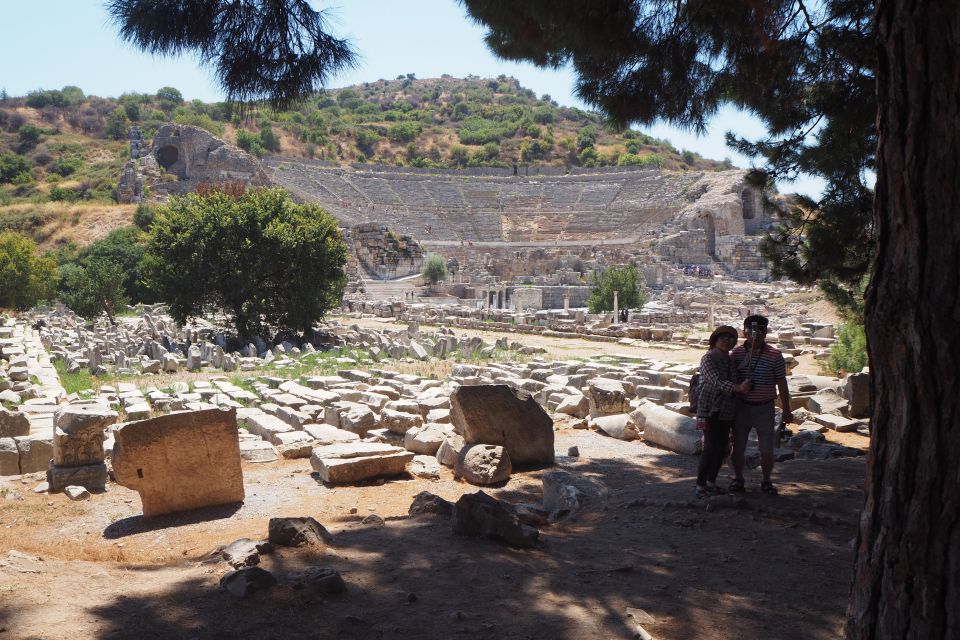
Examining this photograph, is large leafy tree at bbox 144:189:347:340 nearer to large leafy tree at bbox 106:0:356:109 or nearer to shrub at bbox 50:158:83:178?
large leafy tree at bbox 106:0:356:109

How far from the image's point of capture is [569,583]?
148 inches

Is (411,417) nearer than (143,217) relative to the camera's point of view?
Yes

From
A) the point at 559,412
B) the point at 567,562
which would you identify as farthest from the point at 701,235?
the point at 567,562

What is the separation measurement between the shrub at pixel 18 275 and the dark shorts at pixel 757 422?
3175 centimetres

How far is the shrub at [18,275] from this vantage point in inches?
1156

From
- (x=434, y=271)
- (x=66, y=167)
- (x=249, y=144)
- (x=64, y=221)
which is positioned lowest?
(x=434, y=271)

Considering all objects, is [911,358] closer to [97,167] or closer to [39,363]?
[39,363]

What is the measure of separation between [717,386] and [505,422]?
2.51m

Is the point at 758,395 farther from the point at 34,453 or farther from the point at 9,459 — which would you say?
the point at 9,459

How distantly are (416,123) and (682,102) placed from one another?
84155mm

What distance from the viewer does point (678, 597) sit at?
363cm

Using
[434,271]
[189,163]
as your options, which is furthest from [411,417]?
[189,163]

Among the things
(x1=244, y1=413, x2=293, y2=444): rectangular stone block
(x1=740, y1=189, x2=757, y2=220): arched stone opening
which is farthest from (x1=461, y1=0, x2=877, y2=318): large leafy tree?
(x1=740, y1=189, x2=757, y2=220): arched stone opening

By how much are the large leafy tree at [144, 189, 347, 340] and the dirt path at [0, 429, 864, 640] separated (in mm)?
14819
